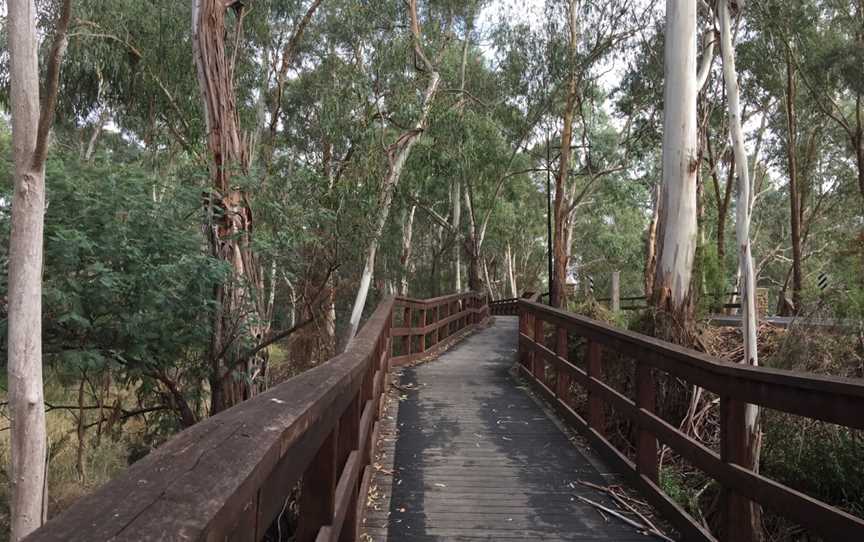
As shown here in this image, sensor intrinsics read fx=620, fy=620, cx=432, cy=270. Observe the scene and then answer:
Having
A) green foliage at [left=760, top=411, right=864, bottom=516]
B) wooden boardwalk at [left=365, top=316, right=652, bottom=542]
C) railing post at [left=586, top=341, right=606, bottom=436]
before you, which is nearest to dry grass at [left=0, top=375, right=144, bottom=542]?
A: wooden boardwalk at [left=365, top=316, right=652, bottom=542]

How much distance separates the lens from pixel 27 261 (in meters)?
5.65

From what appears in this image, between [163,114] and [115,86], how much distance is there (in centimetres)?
116

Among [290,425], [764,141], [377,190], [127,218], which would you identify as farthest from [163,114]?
[764,141]

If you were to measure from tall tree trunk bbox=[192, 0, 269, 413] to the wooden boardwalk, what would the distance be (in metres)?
2.11

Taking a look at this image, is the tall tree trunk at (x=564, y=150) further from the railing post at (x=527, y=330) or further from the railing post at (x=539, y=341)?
the railing post at (x=539, y=341)

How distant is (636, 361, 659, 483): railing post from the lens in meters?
3.99

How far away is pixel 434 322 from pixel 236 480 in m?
10.6

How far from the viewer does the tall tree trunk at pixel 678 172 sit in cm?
763

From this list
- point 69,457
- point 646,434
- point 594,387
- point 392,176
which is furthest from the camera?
point 69,457

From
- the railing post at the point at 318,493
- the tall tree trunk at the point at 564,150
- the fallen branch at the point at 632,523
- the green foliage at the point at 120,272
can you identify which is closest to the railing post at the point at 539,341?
the fallen branch at the point at 632,523

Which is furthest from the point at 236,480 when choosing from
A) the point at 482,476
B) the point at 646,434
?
the point at 482,476

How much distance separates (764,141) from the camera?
2417 cm

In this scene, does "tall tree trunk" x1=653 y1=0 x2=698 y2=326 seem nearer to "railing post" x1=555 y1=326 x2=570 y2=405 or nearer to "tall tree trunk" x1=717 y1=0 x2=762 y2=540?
"tall tree trunk" x1=717 y1=0 x2=762 y2=540

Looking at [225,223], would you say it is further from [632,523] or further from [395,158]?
[395,158]
